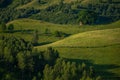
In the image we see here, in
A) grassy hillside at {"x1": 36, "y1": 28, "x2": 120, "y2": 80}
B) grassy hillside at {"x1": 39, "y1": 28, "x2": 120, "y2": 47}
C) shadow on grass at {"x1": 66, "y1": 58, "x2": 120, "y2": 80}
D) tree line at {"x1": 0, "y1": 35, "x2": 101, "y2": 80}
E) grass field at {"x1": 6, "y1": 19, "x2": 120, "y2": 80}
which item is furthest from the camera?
grassy hillside at {"x1": 39, "y1": 28, "x2": 120, "y2": 47}

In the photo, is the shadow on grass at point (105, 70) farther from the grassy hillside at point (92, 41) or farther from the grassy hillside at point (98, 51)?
the grassy hillside at point (92, 41)

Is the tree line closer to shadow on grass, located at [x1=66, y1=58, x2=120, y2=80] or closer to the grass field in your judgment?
shadow on grass, located at [x1=66, y1=58, x2=120, y2=80]

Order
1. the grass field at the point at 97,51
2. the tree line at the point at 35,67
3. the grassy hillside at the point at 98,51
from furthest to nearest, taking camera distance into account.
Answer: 1. the grassy hillside at the point at 98,51
2. the grass field at the point at 97,51
3. the tree line at the point at 35,67

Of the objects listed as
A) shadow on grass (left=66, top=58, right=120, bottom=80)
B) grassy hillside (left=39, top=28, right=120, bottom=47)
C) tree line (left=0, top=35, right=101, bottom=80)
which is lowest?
shadow on grass (left=66, top=58, right=120, bottom=80)

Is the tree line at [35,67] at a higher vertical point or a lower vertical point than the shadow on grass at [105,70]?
higher

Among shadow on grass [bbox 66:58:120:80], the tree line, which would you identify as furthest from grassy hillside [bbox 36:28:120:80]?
the tree line

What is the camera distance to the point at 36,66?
129000mm

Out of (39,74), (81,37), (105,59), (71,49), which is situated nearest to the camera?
(39,74)

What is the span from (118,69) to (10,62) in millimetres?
51894

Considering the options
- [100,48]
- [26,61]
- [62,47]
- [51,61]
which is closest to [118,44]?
[100,48]

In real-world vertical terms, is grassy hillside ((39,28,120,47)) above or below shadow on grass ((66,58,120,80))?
above

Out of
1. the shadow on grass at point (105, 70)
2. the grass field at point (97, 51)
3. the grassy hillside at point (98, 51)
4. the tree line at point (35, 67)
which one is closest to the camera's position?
the tree line at point (35, 67)

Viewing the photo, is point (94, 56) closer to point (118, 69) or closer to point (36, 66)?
point (118, 69)

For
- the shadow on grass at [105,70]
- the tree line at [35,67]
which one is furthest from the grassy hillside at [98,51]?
the tree line at [35,67]
